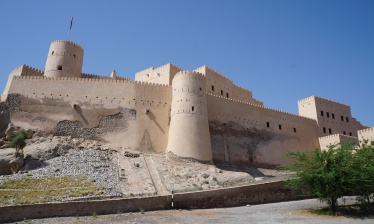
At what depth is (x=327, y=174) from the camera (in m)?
12.5

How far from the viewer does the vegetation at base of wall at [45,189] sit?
1315cm

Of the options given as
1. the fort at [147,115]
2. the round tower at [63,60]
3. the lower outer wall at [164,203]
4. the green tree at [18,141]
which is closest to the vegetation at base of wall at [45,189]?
the lower outer wall at [164,203]

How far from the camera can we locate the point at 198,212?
42.2 feet

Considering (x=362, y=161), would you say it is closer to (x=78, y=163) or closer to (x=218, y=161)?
(x=218, y=161)

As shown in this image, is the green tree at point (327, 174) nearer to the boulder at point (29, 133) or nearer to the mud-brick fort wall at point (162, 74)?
the boulder at point (29, 133)

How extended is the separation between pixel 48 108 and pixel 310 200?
17205mm

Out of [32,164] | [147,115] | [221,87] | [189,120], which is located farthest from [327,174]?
[221,87]

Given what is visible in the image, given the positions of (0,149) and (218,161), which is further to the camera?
(218,161)

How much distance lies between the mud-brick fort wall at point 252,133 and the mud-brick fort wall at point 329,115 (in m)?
2.36

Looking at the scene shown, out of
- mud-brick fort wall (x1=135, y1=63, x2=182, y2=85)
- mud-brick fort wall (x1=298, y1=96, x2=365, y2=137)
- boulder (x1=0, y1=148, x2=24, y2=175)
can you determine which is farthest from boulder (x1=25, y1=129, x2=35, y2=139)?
mud-brick fort wall (x1=298, y1=96, x2=365, y2=137)

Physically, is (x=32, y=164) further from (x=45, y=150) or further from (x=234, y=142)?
(x=234, y=142)

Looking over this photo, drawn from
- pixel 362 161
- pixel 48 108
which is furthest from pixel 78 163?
pixel 362 161

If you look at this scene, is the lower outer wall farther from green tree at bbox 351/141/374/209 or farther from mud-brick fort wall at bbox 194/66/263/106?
mud-brick fort wall at bbox 194/66/263/106

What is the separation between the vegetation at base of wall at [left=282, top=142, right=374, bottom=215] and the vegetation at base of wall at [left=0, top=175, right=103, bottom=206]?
8.90 metres
